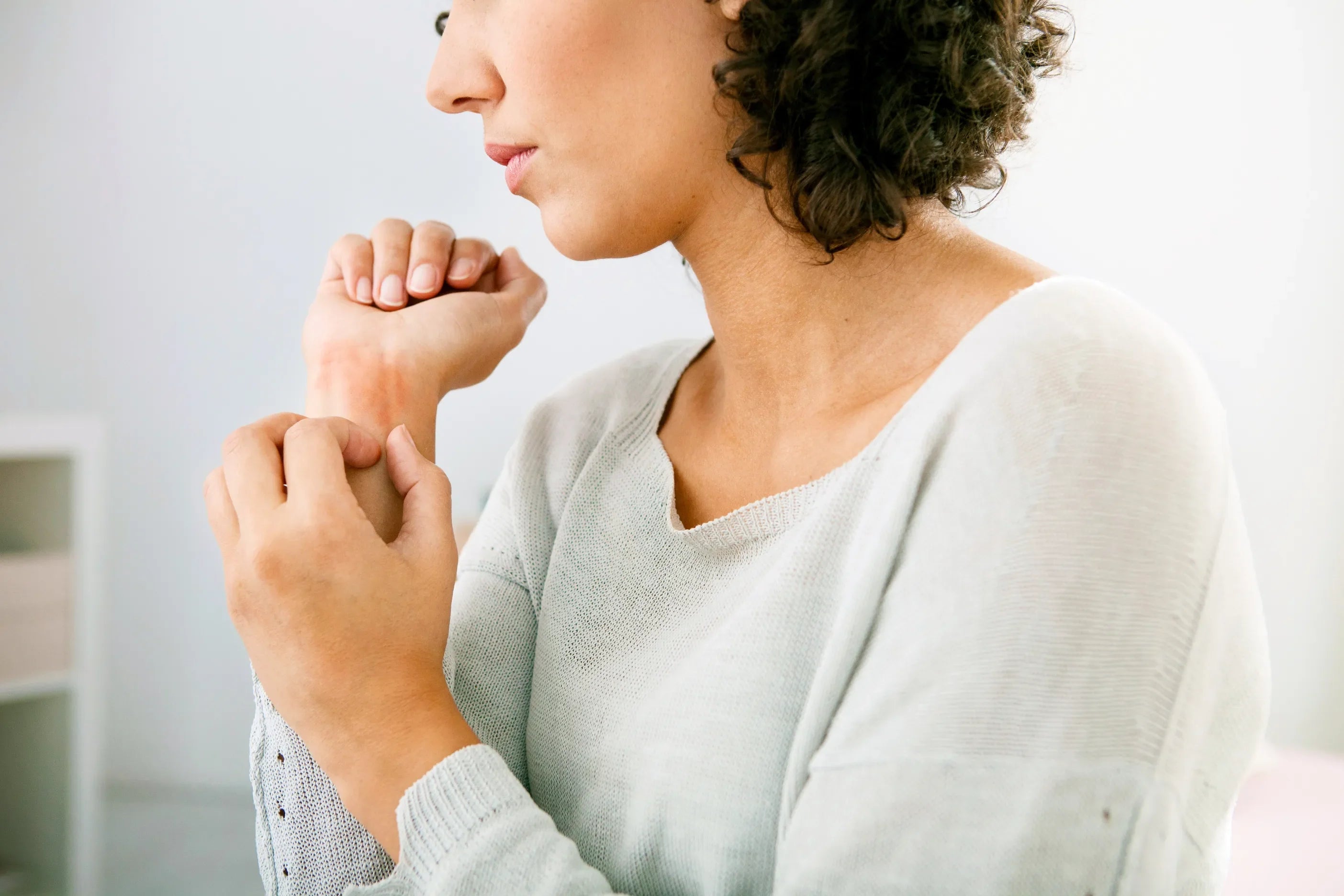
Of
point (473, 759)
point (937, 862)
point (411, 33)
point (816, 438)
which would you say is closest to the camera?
point (937, 862)

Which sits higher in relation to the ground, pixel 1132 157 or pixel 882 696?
pixel 1132 157

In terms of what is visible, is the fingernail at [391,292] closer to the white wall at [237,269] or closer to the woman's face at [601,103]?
the woman's face at [601,103]

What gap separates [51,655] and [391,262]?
1.55 m

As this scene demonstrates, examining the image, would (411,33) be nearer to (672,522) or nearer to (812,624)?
(672,522)

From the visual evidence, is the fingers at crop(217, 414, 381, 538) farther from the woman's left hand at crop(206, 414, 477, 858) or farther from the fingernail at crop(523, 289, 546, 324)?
the fingernail at crop(523, 289, 546, 324)

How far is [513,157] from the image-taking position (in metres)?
0.79

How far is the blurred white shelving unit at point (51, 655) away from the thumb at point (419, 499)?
5.04 feet

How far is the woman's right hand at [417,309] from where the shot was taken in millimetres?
893

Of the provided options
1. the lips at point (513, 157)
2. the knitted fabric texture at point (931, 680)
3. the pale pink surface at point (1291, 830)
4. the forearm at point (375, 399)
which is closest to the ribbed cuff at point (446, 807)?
the knitted fabric texture at point (931, 680)

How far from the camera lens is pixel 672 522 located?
81 centimetres

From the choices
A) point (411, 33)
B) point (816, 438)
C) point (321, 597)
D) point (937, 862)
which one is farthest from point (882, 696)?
point (411, 33)

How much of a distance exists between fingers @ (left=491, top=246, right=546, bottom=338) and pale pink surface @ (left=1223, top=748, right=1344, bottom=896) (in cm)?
120

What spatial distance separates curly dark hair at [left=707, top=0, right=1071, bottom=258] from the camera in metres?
0.71

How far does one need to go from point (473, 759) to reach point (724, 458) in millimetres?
305
